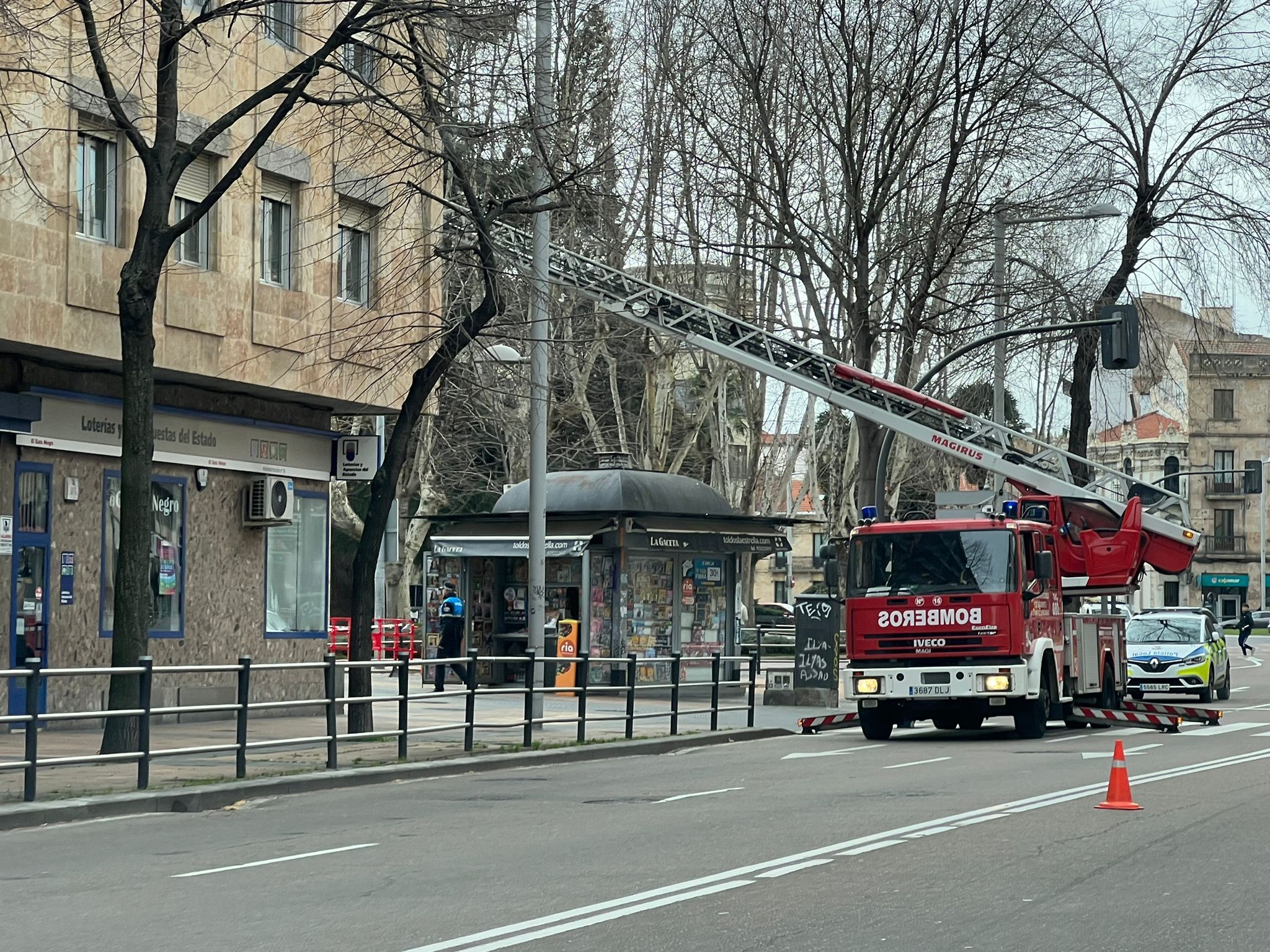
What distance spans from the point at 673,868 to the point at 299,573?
15.8 meters

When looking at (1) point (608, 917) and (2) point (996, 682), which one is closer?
(1) point (608, 917)

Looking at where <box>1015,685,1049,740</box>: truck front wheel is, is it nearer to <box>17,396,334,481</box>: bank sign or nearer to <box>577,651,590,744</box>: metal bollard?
<box>577,651,590,744</box>: metal bollard

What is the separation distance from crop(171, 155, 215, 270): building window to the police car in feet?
64.6

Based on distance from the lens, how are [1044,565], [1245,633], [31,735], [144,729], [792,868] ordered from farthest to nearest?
[1245,633] → [1044,565] → [144,729] → [31,735] → [792,868]

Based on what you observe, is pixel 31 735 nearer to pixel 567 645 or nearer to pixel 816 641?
pixel 816 641

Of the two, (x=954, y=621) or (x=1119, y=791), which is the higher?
(x=954, y=621)

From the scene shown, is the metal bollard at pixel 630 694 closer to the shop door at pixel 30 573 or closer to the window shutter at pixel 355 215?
the shop door at pixel 30 573

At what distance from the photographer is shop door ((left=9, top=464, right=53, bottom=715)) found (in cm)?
1978

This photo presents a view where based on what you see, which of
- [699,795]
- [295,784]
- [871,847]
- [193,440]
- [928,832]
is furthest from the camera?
[193,440]

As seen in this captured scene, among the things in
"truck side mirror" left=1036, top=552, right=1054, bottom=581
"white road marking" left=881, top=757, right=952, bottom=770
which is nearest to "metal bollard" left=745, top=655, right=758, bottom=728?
"truck side mirror" left=1036, top=552, right=1054, bottom=581

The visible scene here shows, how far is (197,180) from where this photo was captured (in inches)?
850

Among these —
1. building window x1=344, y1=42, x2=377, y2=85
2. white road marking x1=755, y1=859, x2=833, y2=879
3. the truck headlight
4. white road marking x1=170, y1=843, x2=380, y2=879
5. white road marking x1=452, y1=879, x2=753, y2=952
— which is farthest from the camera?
the truck headlight

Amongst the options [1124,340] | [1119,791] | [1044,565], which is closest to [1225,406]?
[1124,340]

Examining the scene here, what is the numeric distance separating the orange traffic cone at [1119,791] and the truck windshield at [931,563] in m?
7.92
